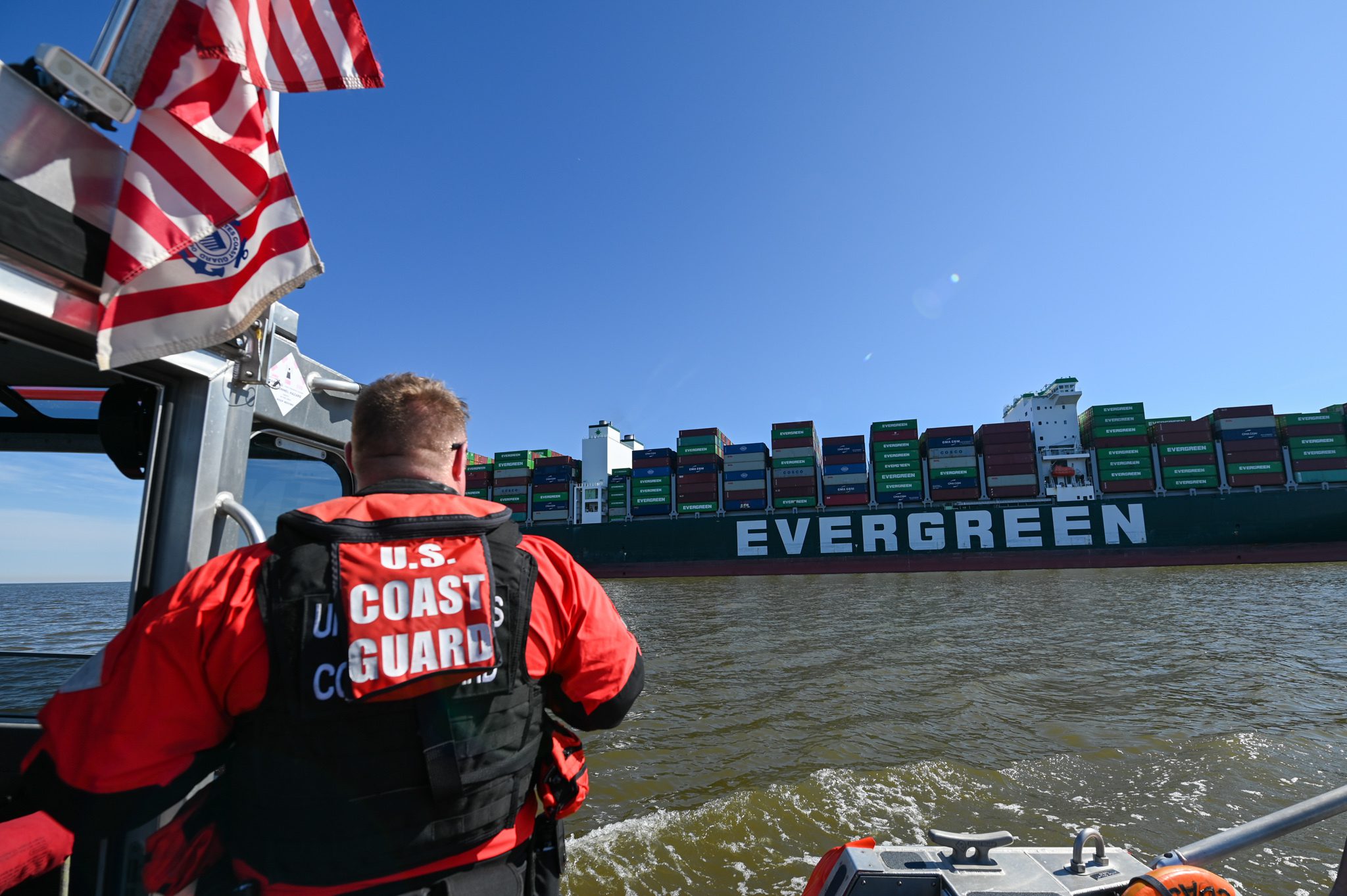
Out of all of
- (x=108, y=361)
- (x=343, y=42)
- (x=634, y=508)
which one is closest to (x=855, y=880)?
(x=108, y=361)

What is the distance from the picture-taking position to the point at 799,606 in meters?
14.9

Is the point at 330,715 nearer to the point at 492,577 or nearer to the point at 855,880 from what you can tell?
the point at 492,577

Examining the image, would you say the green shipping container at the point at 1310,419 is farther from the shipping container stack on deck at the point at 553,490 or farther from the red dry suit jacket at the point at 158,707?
the red dry suit jacket at the point at 158,707

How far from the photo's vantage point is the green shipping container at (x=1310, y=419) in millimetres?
A: 26031

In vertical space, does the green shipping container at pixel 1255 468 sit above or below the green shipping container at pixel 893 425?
below

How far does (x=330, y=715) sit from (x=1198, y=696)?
795 centimetres

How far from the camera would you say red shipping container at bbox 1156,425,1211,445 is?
27.1m

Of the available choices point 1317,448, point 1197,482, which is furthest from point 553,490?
point 1317,448

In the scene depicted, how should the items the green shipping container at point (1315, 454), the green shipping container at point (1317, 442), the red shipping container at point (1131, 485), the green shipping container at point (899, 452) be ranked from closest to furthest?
the green shipping container at point (1315, 454) → the green shipping container at point (1317, 442) → the red shipping container at point (1131, 485) → the green shipping container at point (899, 452)

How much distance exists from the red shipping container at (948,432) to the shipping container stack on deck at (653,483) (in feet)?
44.0

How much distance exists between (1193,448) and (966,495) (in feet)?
31.8

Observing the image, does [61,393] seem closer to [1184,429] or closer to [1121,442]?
[1121,442]

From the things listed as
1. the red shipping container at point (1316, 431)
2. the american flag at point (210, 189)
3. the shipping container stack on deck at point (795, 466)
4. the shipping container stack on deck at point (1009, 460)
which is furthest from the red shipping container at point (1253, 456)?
the american flag at point (210, 189)

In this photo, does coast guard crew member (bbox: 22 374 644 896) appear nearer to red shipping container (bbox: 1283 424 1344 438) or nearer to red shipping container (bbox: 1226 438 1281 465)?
red shipping container (bbox: 1226 438 1281 465)
